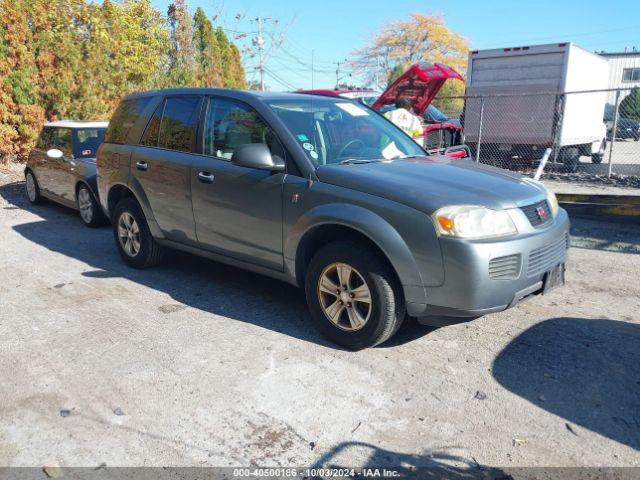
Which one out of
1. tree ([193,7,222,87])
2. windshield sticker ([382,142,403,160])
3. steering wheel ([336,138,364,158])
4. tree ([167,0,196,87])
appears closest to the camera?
steering wheel ([336,138,364,158])

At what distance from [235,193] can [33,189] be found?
264 inches

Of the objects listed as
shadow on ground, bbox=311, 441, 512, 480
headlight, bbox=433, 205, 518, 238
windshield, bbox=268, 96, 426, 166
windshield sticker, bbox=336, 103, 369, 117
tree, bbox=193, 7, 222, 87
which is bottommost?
shadow on ground, bbox=311, 441, 512, 480

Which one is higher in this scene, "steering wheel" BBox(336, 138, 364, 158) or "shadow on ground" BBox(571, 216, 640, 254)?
"steering wheel" BBox(336, 138, 364, 158)

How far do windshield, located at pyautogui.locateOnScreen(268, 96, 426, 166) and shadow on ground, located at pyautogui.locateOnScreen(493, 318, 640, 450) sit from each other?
1.86 metres

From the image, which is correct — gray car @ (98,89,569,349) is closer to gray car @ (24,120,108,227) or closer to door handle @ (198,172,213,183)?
door handle @ (198,172,213,183)

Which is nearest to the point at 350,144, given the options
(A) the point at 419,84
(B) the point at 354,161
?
(B) the point at 354,161

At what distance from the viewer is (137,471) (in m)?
2.83

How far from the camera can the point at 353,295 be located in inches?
158

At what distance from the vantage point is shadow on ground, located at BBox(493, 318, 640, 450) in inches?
127

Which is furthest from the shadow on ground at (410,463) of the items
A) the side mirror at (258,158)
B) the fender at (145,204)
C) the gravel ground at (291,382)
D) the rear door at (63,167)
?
the rear door at (63,167)

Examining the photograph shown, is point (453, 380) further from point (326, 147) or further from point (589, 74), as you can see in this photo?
point (589, 74)

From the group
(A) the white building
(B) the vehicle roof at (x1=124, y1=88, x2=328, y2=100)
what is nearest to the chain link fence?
(B) the vehicle roof at (x1=124, y1=88, x2=328, y2=100)

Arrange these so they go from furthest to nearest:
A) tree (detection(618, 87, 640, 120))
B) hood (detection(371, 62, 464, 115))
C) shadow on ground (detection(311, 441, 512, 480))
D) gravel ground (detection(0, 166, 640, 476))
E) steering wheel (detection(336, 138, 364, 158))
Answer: tree (detection(618, 87, 640, 120)) < hood (detection(371, 62, 464, 115)) < steering wheel (detection(336, 138, 364, 158)) < gravel ground (detection(0, 166, 640, 476)) < shadow on ground (detection(311, 441, 512, 480))

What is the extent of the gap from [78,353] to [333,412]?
6.53 feet
